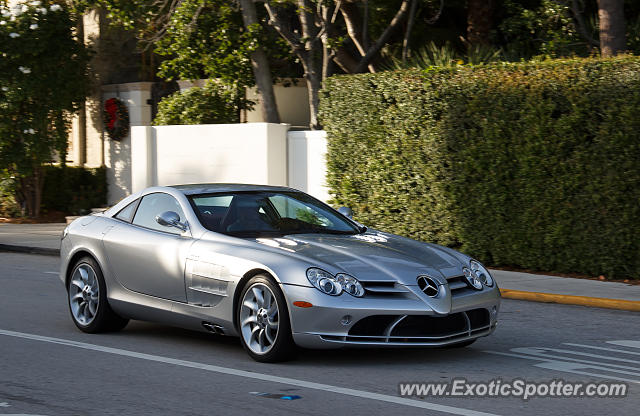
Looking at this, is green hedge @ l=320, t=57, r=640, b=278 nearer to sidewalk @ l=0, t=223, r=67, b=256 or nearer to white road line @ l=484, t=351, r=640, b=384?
sidewalk @ l=0, t=223, r=67, b=256

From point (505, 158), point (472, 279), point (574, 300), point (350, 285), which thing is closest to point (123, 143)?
point (505, 158)

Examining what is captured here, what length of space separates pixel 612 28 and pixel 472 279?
9.82 m

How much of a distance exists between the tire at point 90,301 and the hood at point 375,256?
6.16 ft

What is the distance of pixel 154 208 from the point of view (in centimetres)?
913

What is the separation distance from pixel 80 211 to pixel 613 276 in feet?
50.0

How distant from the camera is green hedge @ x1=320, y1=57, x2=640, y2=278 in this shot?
13.4 meters

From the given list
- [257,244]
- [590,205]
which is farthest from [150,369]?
[590,205]

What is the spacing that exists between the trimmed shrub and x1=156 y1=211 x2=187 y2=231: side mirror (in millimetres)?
13591

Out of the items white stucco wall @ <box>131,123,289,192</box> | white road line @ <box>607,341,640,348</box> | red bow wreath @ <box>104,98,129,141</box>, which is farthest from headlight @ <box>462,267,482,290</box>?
red bow wreath @ <box>104,98,129,141</box>

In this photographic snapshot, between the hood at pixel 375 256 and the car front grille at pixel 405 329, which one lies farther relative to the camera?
the hood at pixel 375 256

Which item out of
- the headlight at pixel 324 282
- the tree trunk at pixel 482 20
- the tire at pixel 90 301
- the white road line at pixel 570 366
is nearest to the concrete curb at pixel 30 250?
the tire at pixel 90 301

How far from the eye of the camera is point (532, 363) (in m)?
7.78

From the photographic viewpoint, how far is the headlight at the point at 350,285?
7.34 m

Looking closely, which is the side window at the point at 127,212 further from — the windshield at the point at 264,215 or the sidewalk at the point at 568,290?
the sidewalk at the point at 568,290
